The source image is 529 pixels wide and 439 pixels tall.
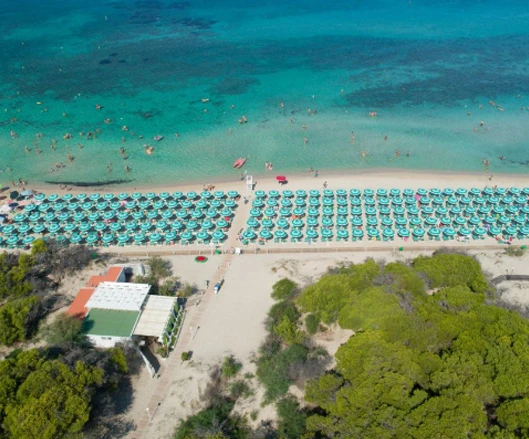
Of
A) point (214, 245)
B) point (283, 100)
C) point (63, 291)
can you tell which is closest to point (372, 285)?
point (214, 245)

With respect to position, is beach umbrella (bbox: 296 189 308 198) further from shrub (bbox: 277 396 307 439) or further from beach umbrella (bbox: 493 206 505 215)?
shrub (bbox: 277 396 307 439)

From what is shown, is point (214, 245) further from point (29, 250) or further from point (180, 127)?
point (180, 127)

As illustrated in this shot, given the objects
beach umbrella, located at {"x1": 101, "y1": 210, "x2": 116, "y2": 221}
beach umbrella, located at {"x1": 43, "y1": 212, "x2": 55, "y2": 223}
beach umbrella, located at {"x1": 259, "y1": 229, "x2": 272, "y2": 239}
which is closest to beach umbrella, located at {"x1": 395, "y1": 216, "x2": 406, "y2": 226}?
beach umbrella, located at {"x1": 259, "y1": 229, "x2": 272, "y2": 239}

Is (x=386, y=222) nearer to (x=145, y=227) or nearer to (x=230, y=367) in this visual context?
(x=230, y=367)

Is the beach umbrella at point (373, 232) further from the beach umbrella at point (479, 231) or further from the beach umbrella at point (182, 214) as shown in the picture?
the beach umbrella at point (182, 214)

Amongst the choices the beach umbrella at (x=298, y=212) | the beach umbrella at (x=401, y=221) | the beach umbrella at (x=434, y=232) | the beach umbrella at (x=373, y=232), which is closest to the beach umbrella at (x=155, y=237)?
the beach umbrella at (x=298, y=212)

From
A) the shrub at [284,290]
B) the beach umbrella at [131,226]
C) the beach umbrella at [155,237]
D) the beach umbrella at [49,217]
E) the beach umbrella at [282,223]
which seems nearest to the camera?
the shrub at [284,290]

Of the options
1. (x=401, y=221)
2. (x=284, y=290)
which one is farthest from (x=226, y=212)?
(x=401, y=221)
